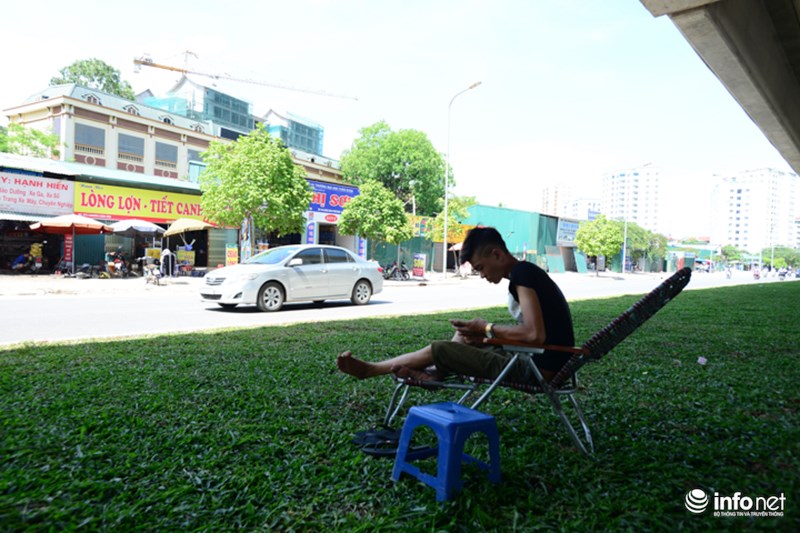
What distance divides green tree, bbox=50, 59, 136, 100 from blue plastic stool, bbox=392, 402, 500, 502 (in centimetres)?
6541

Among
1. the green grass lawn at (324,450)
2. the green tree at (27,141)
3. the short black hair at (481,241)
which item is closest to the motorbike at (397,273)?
the green grass lawn at (324,450)

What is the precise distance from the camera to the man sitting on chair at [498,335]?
3045 mm

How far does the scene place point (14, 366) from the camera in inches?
199

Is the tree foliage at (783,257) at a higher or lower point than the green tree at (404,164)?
lower

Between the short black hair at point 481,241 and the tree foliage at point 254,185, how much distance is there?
1680 centimetres

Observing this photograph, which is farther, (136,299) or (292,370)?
(136,299)

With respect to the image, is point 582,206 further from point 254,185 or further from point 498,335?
point 498,335

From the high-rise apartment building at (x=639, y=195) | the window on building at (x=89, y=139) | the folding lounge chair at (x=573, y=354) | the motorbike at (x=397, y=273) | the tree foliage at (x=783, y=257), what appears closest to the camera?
the folding lounge chair at (x=573, y=354)

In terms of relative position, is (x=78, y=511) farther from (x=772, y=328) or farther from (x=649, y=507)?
(x=772, y=328)

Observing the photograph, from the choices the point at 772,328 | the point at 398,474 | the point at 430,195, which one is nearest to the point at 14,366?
the point at 398,474

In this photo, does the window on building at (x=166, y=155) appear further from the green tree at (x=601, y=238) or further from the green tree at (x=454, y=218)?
the green tree at (x=601, y=238)

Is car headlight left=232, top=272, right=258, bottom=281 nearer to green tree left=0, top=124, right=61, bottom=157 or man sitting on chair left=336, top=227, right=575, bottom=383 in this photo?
man sitting on chair left=336, top=227, right=575, bottom=383

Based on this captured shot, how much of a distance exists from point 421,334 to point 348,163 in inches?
1735

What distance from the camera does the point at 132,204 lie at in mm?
22906
